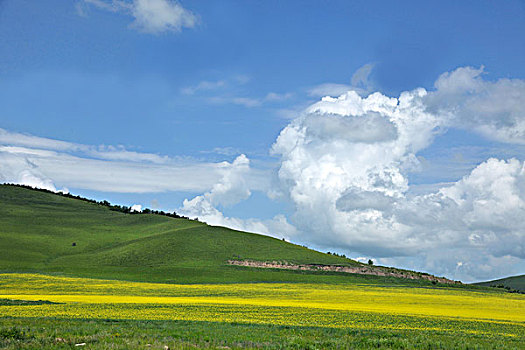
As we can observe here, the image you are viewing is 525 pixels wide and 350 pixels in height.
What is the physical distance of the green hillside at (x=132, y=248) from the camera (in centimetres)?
9388

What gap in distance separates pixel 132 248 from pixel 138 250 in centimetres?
288

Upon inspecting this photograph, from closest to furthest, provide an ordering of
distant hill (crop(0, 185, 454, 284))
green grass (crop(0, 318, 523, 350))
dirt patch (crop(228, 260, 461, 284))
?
green grass (crop(0, 318, 523, 350)), distant hill (crop(0, 185, 454, 284)), dirt patch (crop(228, 260, 461, 284))

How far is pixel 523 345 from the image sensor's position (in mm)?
24188

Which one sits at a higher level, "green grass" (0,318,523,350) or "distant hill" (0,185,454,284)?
"distant hill" (0,185,454,284)

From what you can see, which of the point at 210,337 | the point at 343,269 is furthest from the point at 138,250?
the point at 210,337

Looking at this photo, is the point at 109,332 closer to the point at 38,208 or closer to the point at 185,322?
the point at 185,322

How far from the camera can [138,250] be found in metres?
114

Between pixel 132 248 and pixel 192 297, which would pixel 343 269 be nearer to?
pixel 132 248

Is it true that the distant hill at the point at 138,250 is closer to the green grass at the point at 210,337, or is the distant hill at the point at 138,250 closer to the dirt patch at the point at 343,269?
the dirt patch at the point at 343,269

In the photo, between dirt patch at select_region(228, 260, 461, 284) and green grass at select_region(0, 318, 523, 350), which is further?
dirt patch at select_region(228, 260, 461, 284)

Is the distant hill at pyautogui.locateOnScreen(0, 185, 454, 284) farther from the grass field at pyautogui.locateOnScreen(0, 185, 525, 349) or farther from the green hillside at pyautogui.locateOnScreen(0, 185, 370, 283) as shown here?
the grass field at pyautogui.locateOnScreen(0, 185, 525, 349)

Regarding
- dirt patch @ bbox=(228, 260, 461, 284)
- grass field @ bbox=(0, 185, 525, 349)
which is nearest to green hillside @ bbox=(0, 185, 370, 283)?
grass field @ bbox=(0, 185, 525, 349)

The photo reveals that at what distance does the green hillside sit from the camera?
3696 inches

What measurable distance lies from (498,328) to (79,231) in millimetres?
125553
